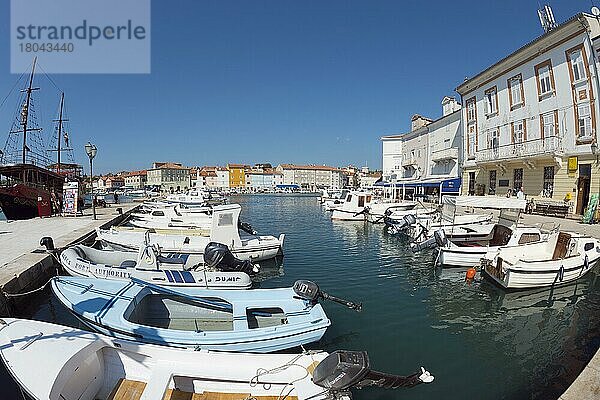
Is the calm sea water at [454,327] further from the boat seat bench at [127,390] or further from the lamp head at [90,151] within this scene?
the lamp head at [90,151]

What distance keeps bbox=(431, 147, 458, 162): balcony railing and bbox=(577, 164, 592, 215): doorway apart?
53.2 ft

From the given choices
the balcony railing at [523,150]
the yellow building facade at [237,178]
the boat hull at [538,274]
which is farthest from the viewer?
the yellow building facade at [237,178]

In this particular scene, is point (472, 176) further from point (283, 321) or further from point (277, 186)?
point (277, 186)

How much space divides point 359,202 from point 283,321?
93.7 ft

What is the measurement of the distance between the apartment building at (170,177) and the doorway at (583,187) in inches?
5390

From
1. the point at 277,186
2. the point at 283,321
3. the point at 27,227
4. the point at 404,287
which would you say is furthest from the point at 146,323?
the point at 277,186

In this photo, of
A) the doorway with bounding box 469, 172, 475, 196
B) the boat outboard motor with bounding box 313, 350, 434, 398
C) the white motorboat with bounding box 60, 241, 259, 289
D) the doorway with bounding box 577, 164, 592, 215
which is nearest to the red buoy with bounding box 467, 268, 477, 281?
the white motorboat with bounding box 60, 241, 259, 289

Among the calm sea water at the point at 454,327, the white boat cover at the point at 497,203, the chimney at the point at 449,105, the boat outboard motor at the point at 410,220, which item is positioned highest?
the chimney at the point at 449,105

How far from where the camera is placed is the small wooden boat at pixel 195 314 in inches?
243

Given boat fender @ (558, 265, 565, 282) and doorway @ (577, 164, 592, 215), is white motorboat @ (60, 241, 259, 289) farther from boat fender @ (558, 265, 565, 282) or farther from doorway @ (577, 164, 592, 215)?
doorway @ (577, 164, 592, 215)

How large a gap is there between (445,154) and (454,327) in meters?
33.8

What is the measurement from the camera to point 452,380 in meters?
6.57

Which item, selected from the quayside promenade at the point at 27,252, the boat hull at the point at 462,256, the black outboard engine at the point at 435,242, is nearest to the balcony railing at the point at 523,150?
the black outboard engine at the point at 435,242

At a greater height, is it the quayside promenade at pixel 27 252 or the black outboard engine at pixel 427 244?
the quayside promenade at pixel 27 252
